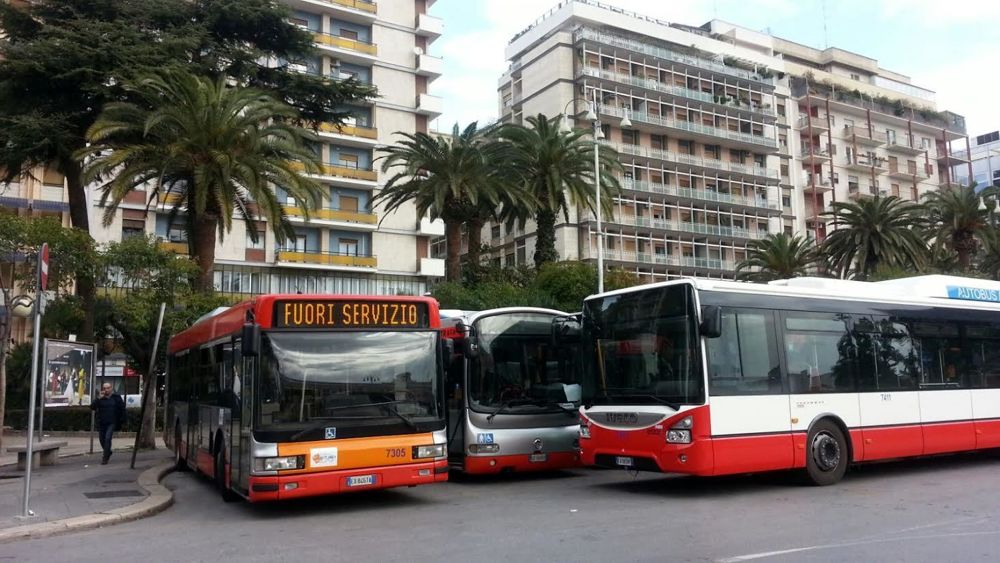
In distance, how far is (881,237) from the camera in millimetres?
39594

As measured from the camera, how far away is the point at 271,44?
3431cm

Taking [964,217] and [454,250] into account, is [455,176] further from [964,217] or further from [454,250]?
[964,217]

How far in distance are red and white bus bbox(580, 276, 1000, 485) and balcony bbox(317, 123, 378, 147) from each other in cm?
4410

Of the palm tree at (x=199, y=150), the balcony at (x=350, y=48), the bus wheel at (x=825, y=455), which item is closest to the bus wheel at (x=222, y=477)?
the bus wheel at (x=825, y=455)

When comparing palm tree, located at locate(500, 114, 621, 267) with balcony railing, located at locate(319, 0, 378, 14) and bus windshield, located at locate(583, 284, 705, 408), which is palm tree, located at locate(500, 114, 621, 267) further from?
bus windshield, located at locate(583, 284, 705, 408)

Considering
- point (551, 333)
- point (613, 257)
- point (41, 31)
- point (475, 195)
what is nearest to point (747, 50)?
point (613, 257)

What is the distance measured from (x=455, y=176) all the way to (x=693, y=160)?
41010mm

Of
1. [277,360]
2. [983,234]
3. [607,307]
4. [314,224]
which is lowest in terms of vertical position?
[277,360]

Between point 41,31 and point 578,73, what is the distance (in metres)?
44.9

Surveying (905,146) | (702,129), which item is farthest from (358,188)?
(905,146)

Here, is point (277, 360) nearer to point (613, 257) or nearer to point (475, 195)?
point (475, 195)

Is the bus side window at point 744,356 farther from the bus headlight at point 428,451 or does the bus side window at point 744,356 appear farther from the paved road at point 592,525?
the bus headlight at point 428,451

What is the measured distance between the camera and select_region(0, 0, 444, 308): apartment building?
51188 millimetres

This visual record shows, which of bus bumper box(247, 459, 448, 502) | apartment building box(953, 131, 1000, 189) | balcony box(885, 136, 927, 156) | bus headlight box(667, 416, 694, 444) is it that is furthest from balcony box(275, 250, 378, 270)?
apartment building box(953, 131, 1000, 189)
